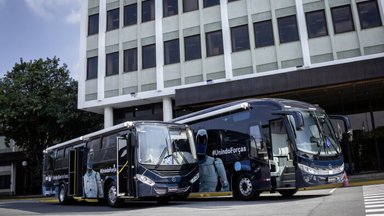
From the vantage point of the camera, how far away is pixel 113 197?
49.8ft

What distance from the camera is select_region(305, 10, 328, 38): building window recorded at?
23.3 meters

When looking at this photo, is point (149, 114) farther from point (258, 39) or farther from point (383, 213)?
point (383, 213)

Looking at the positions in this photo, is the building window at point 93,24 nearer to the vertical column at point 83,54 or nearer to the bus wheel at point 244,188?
the vertical column at point 83,54

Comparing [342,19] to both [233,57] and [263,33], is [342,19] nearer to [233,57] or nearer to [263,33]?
[263,33]

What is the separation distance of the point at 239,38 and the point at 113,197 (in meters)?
14.2

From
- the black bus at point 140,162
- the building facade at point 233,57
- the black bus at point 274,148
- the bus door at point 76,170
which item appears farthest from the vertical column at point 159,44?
the black bus at point 274,148

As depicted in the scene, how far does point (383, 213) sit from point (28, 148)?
31.2 metres

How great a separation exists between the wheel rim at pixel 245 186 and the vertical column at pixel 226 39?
11422mm

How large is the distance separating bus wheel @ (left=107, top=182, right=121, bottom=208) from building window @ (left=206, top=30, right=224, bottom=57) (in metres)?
12.9

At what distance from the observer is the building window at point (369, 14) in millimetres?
→ 22403

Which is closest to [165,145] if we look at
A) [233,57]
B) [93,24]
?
[233,57]

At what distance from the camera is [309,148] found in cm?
1266

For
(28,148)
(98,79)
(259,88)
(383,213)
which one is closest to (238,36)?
(259,88)

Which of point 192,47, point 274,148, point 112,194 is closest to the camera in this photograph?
point 274,148
